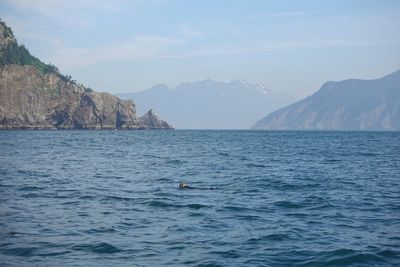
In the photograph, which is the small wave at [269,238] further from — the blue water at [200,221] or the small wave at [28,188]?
the small wave at [28,188]

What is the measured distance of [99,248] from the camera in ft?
53.9

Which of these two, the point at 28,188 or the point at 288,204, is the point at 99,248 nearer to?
the point at 288,204

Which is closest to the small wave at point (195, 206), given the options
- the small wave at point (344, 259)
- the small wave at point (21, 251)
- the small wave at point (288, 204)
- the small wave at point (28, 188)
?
the small wave at point (288, 204)

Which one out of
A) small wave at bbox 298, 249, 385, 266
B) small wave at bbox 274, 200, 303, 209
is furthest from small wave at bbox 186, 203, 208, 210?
small wave at bbox 298, 249, 385, 266

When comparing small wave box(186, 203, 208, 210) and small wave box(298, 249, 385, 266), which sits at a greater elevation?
small wave box(186, 203, 208, 210)

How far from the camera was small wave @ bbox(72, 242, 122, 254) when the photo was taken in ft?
52.7

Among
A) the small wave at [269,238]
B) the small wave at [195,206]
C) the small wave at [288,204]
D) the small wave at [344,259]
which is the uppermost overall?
the small wave at [288,204]

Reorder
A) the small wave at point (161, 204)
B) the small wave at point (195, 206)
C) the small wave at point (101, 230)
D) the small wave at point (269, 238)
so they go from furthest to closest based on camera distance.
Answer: the small wave at point (161, 204) → the small wave at point (195, 206) → the small wave at point (101, 230) → the small wave at point (269, 238)

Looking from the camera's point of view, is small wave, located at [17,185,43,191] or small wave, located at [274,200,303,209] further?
small wave, located at [17,185,43,191]

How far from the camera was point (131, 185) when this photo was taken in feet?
111

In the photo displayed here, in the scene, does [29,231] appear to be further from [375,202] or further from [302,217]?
[375,202]

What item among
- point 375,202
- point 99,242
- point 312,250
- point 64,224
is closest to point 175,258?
point 99,242

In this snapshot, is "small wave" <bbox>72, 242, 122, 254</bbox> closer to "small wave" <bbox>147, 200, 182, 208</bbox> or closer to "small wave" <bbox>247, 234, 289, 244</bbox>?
"small wave" <bbox>247, 234, 289, 244</bbox>

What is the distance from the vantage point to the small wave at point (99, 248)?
52.7 ft
